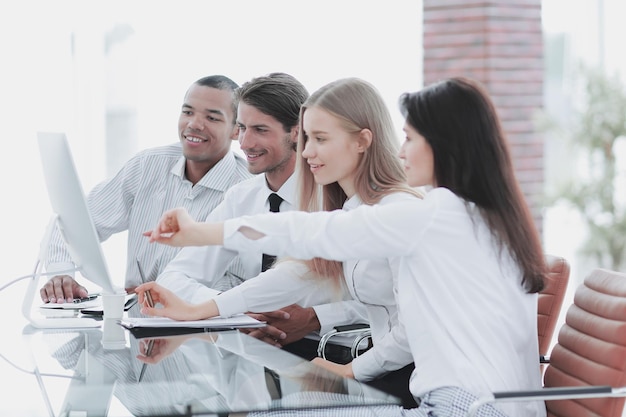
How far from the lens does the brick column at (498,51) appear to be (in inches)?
190

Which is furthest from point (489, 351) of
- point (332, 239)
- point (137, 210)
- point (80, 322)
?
point (137, 210)

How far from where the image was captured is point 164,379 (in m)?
1.60

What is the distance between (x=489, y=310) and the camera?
5.70ft

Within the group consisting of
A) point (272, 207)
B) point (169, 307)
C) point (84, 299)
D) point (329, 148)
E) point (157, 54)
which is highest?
point (157, 54)

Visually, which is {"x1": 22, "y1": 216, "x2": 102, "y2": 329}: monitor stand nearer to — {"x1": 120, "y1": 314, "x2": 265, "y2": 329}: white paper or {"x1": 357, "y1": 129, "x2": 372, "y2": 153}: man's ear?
{"x1": 120, "y1": 314, "x2": 265, "y2": 329}: white paper

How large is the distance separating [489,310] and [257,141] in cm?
121

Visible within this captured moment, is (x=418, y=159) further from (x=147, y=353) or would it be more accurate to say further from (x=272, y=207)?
(x=272, y=207)

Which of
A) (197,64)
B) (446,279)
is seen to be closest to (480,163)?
(446,279)

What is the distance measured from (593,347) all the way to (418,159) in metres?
0.55

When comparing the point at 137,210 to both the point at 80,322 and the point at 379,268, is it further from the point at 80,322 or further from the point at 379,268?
the point at 379,268

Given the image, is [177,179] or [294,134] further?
[177,179]

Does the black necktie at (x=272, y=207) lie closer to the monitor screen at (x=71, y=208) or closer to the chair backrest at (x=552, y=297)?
the monitor screen at (x=71, y=208)

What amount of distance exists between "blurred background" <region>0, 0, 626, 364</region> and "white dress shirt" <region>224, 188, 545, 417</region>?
3.22 m

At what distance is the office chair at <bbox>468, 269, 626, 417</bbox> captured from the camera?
1.66m
